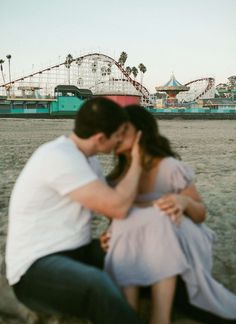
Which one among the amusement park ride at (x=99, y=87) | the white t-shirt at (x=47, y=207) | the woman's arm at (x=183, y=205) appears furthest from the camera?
the amusement park ride at (x=99, y=87)

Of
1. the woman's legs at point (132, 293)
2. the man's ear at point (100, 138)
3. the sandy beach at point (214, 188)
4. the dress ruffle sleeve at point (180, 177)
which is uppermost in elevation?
the man's ear at point (100, 138)

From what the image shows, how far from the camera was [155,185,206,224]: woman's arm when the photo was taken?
2.11 m

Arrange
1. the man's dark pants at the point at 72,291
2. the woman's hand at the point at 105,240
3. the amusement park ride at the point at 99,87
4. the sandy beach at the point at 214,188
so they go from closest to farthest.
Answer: the man's dark pants at the point at 72,291 → the woman's hand at the point at 105,240 → the sandy beach at the point at 214,188 → the amusement park ride at the point at 99,87

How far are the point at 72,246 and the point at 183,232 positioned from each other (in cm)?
59

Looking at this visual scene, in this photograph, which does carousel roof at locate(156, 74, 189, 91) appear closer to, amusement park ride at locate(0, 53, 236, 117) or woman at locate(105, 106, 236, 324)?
amusement park ride at locate(0, 53, 236, 117)

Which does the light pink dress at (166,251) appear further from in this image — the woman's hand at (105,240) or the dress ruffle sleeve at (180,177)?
the woman's hand at (105,240)

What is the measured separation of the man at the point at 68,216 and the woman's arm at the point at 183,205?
0.58ft

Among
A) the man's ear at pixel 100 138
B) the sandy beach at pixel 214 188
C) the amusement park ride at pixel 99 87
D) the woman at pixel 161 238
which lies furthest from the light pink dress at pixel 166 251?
the amusement park ride at pixel 99 87

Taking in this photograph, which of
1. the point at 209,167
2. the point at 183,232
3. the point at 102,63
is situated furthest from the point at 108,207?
the point at 102,63

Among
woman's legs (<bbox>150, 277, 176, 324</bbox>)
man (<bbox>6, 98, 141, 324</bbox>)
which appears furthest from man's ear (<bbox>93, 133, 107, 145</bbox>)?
woman's legs (<bbox>150, 277, 176, 324</bbox>)

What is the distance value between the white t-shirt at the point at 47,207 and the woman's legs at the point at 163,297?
48cm

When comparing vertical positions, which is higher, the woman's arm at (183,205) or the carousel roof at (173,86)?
the carousel roof at (173,86)

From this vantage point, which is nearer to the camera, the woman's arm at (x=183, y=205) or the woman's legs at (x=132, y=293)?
the woman's arm at (x=183, y=205)

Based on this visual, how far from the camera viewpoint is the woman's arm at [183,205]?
2.11 meters
